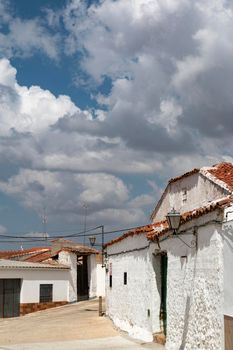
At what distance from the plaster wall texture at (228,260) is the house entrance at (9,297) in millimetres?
23087

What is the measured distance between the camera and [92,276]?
37.1 meters

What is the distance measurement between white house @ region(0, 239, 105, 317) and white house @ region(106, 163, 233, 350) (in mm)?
9484

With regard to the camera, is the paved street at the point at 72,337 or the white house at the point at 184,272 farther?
the paved street at the point at 72,337

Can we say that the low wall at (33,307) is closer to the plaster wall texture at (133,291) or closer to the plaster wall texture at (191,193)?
the plaster wall texture at (133,291)

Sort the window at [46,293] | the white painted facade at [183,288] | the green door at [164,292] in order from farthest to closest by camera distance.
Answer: the window at [46,293] < the green door at [164,292] < the white painted facade at [183,288]

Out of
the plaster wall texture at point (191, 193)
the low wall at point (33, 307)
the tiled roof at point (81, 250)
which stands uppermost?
the plaster wall texture at point (191, 193)

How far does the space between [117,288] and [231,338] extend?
12.5 metres

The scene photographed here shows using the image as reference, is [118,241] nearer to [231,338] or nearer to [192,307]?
[192,307]

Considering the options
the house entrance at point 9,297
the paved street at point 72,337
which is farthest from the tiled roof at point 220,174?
the house entrance at point 9,297

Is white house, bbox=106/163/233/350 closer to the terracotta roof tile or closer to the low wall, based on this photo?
the terracotta roof tile

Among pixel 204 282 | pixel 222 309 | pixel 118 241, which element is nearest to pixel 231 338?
pixel 222 309

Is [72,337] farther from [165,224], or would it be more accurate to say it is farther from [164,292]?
[165,224]

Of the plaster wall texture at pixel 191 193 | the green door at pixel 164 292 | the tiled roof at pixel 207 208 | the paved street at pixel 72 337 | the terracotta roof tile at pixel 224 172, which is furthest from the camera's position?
the plaster wall texture at pixel 191 193

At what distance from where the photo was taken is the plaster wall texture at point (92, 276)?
3700cm
